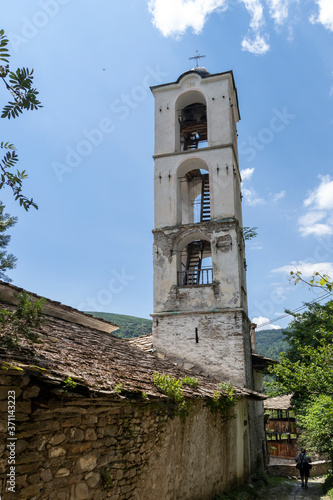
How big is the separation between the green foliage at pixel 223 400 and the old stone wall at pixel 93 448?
502mm

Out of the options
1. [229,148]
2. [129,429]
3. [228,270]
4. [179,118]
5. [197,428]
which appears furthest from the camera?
[179,118]

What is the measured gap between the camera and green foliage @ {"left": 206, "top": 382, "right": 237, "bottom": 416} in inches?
309

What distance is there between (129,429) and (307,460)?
11.0 metres

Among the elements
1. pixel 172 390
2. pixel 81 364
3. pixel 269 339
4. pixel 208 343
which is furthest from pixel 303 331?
pixel 269 339

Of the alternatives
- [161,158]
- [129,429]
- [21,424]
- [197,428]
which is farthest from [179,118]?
[21,424]

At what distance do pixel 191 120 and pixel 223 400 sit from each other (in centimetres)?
1004

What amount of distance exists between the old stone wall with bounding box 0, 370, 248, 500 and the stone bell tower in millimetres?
3637

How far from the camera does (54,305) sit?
8.22 meters

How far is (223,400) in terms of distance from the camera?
27.6ft

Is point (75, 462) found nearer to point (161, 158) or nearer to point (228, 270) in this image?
point (228, 270)

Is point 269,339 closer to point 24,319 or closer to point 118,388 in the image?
point 118,388

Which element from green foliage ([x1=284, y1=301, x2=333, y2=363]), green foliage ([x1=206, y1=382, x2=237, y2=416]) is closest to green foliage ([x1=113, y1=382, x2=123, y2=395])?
green foliage ([x1=206, y1=382, x2=237, y2=416])

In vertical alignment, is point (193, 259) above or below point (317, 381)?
above

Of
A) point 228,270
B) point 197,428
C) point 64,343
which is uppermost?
point 228,270
